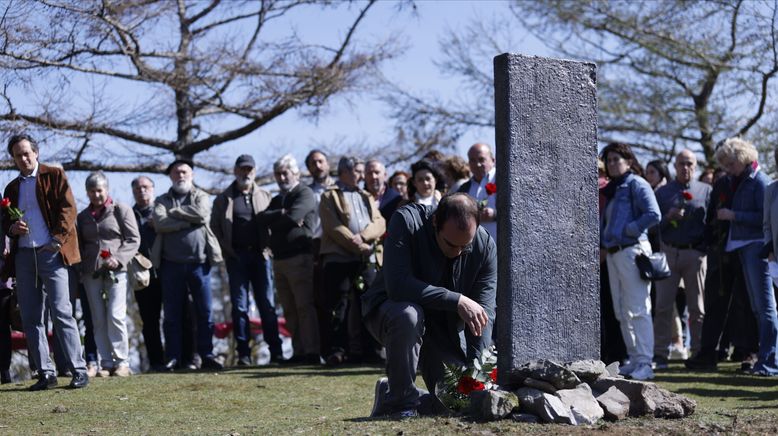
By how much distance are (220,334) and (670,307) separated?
842 cm

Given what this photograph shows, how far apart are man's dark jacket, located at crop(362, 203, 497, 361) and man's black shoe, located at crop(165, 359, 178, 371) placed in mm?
5384

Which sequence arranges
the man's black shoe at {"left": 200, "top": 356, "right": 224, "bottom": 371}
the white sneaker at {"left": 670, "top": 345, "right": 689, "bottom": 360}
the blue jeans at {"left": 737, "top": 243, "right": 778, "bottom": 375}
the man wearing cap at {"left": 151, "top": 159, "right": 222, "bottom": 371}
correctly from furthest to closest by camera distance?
the white sneaker at {"left": 670, "top": 345, "right": 689, "bottom": 360} → the man wearing cap at {"left": 151, "top": 159, "right": 222, "bottom": 371} → the man's black shoe at {"left": 200, "top": 356, "right": 224, "bottom": 371} → the blue jeans at {"left": 737, "top": 243, "right": 778, "bottom": 375}

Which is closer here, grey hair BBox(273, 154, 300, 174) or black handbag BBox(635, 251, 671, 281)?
black handbag BBox(635, 251, 671, 281)

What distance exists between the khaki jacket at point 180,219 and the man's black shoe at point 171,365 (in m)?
1.04

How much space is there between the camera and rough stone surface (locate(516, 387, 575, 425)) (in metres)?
6.39

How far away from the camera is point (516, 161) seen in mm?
6840

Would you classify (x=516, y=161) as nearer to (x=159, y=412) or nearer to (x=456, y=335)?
(x=456, y=335)

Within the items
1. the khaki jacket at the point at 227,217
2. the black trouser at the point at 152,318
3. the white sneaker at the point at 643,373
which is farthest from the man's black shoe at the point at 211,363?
the white sneaker at the point at 643,373

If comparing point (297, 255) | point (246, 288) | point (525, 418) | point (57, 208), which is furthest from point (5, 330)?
point (525, 418)

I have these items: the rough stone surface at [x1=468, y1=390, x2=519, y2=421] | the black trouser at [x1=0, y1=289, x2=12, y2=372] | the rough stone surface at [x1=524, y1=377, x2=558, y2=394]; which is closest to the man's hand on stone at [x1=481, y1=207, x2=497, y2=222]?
the rough stone surface at [x1=524, y1=377, x2=558, y2=394]

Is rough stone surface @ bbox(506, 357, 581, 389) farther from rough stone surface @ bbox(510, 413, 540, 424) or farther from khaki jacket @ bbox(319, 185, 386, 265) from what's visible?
khaki jacket @ bbox(319, 185, 386, 265)

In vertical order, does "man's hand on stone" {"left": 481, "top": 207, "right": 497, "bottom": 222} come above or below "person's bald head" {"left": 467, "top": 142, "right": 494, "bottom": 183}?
below

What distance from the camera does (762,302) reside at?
424 inches

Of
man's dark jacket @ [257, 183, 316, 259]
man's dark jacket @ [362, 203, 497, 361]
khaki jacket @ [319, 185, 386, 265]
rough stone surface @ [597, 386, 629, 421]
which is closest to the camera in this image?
rough stone surface @ [597, 386, 629, 421]
